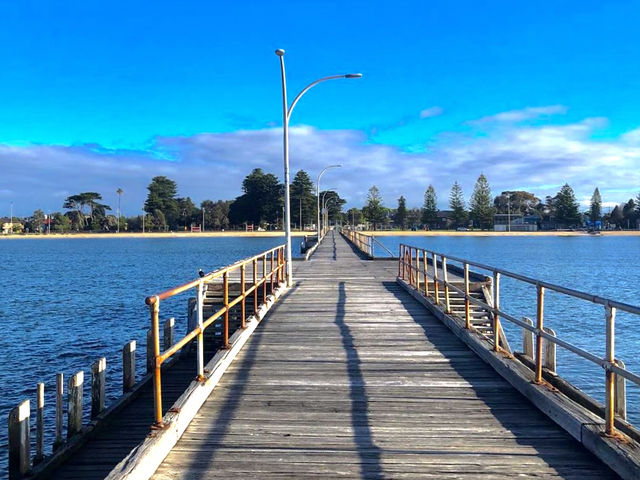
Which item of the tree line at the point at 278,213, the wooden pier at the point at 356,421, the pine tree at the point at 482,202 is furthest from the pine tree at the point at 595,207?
the wooden pier at the point at 356,421

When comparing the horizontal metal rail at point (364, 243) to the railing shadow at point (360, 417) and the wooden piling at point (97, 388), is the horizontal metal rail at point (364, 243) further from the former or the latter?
the railing shadow at point (360, 417)

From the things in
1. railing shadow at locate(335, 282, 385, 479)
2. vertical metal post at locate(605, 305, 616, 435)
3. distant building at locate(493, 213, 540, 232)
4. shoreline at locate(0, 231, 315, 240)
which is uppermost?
distant building at locate(493, 213, 540, 232)

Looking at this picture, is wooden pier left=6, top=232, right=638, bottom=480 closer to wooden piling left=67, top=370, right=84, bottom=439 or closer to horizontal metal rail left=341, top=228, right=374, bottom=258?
wooden piling left=67, top=370, right=84, bottom=439

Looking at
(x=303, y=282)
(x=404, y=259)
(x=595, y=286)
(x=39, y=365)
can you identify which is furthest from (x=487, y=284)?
(x=595, y=286)

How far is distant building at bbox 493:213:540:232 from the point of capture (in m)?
157

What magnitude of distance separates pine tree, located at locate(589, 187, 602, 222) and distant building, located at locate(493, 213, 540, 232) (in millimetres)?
16163

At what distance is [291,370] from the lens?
256 inches

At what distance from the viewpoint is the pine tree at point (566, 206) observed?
140000 mm

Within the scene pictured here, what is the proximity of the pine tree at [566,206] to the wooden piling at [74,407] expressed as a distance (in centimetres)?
14677

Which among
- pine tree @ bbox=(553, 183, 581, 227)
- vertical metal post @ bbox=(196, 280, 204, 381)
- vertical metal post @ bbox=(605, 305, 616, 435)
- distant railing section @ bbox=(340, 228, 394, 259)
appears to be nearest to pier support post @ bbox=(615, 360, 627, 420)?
vertical metal post @ bbox=(605, 305, 616, 435)

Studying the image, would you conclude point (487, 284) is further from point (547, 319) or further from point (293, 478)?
point (293, 478)

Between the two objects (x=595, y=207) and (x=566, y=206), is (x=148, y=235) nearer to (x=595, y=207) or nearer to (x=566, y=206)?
(x=566, y=206)

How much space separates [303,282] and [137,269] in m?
33.4

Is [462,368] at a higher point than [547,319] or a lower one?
higher
